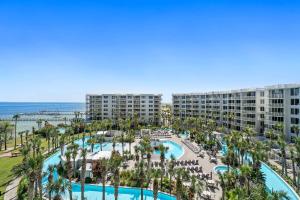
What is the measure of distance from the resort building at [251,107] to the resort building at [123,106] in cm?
1370

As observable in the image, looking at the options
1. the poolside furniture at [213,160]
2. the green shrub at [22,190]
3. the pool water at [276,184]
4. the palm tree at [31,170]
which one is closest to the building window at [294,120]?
the pool water at [276,184]

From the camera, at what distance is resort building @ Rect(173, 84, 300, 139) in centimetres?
5534

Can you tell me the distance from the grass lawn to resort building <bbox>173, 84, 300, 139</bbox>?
53.6 m

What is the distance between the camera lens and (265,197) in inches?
774

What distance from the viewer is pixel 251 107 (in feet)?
231

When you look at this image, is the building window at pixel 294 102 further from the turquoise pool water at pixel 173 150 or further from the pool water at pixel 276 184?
the turquoise pool water at pixel 173 150

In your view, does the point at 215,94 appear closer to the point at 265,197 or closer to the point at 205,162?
the point at 205,162

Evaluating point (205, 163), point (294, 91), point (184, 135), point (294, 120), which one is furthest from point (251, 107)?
point (205, 163)

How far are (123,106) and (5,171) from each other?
66.3 m

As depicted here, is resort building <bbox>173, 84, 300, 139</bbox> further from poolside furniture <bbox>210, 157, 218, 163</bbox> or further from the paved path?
the paved path

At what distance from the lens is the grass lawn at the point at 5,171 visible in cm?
3478

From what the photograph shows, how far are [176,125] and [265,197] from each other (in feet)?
201

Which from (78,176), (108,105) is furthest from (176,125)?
(78,176)

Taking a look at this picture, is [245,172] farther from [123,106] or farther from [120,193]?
[123,106]
